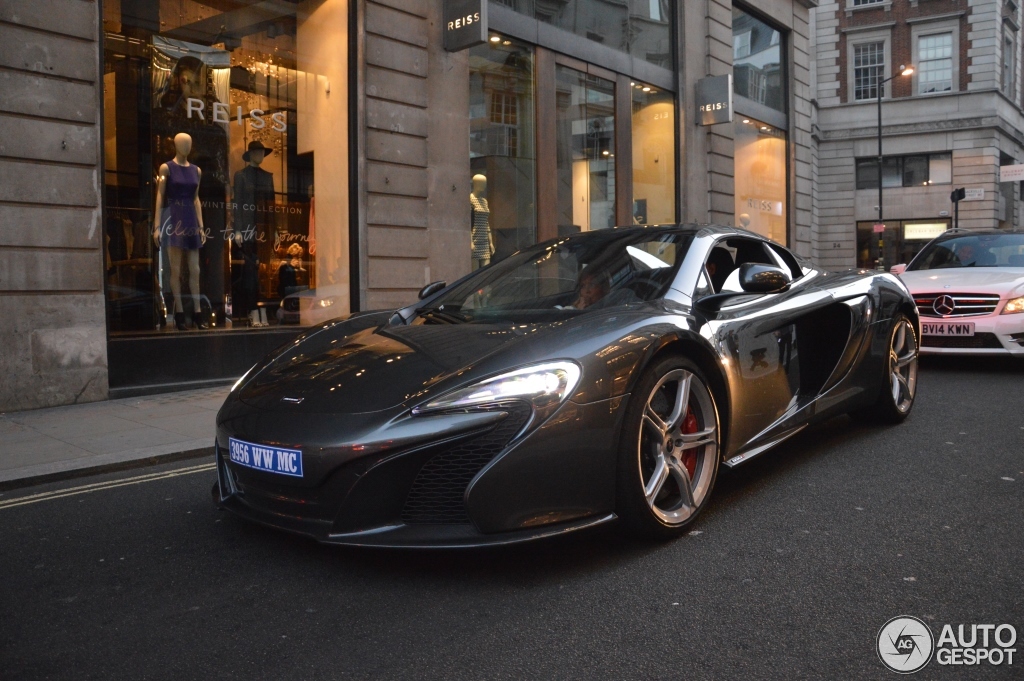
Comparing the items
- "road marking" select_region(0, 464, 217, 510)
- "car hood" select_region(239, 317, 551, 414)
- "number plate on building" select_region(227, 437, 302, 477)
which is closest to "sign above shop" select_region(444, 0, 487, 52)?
"road marking" select_region(0, 464, 217, 510)

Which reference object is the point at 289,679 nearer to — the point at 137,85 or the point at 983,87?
the point at 137,85

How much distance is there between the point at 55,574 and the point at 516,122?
10.6m

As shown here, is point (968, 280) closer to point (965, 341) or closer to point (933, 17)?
point (965, 341)

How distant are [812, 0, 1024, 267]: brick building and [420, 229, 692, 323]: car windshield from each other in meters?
38.2

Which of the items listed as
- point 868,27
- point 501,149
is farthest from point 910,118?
point 501,149

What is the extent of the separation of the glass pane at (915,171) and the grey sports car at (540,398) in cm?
3863

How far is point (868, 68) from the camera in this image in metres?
40.4

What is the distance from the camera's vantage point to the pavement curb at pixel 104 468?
4.74 m

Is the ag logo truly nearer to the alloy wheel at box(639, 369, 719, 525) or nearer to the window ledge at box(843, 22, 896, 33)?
the alloy wheel at box(639, 369, 719, 525)

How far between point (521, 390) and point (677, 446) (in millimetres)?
871

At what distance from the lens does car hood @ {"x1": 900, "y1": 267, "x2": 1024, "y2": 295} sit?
316 inches

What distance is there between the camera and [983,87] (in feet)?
124

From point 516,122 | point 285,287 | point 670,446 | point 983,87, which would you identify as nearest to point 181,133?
point 285,287

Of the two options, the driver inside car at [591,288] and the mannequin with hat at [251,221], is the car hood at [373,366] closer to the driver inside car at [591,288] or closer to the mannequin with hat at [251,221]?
the driver inside car at [591,288]
